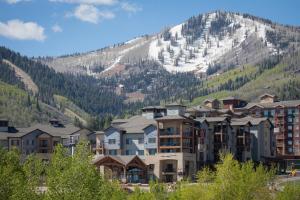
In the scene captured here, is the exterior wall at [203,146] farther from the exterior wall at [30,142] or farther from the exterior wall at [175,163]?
the exterior wall at [30,142]

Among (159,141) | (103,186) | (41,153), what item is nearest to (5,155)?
(103,186)

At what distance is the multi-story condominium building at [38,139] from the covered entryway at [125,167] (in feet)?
109

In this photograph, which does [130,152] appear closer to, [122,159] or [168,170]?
[122,159]

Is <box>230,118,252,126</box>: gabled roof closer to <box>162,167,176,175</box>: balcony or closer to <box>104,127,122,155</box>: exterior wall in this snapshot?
<box>162,167,176,175</box>: balcony

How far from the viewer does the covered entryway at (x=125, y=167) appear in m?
134

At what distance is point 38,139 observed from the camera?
171 meters

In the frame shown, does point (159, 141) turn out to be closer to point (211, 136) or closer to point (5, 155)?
point (211, 136)

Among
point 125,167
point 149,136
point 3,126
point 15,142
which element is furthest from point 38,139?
point 125,167

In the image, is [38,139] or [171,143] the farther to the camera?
[38,139]

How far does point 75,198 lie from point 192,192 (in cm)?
2659

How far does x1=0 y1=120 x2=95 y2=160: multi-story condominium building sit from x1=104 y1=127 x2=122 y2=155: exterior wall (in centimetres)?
1605

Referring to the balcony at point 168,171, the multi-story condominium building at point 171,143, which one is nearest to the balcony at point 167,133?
the multi-story condominium building at point 171,143

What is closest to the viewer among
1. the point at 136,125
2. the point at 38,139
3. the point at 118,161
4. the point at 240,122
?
the point at 118,161

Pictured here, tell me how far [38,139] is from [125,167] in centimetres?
4529
